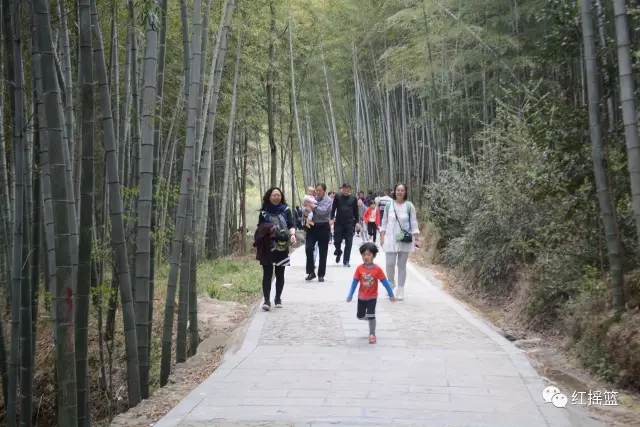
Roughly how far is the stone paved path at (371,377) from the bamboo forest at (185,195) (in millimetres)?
508

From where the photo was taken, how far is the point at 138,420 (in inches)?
148

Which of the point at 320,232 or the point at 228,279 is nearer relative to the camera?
the point at 320,232

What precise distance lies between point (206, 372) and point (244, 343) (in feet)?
1.97

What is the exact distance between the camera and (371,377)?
4.34 meters

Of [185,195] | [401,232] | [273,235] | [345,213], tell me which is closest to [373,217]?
[345,213]

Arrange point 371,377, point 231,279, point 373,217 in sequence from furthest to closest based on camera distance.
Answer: point 373,217 < point 231,279 < point 371,377

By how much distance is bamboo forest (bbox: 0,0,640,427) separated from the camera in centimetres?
379

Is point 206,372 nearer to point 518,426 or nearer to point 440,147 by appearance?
point 518,426

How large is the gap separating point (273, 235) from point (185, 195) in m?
1.79

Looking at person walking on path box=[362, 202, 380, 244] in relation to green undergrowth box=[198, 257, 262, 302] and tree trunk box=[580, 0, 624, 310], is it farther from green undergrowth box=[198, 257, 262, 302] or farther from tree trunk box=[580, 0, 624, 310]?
tree trunk box=[580, 0, 624, 310]

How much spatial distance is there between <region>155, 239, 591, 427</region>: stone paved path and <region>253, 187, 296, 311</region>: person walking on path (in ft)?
1.66

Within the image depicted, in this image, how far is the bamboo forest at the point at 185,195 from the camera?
3.79m

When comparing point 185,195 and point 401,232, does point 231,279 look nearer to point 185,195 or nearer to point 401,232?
point 401,232

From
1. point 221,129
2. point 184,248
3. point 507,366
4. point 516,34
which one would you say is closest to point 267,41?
point 221,129
